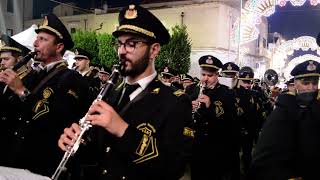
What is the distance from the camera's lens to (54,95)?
429 centimetres

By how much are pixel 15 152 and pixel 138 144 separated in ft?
6.14

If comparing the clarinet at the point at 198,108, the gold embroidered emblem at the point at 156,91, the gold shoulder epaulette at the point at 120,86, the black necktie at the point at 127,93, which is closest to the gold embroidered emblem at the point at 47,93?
the gold shoulder epaulette at the point at 120,86

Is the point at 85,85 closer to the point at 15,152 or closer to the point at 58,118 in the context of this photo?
the point at 58,118

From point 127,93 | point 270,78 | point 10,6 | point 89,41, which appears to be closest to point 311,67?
point 127,93

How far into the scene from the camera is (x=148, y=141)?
2922mm

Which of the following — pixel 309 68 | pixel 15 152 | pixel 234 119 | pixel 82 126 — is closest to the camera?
pixel 82 126

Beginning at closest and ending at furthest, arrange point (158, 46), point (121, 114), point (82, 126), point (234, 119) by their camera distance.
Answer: point (82, 126) < point (121, 114) < point (158, 46) < point (234, 119)

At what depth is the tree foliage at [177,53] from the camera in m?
30.7

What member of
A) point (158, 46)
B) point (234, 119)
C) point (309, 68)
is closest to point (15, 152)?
point (158, 46)

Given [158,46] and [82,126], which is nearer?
[82,126]

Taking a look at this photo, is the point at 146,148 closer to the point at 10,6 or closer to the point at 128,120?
the point at 128,120

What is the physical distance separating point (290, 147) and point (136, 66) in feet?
4.06

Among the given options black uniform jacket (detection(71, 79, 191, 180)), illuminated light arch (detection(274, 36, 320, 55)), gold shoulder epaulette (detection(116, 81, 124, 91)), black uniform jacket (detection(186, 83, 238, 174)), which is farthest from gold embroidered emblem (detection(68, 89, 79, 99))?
illuminated light arch (detection(274, 36, 320, 55))

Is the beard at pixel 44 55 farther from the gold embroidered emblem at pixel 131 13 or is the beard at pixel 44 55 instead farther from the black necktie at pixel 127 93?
the black necktie at pixel 127 93
